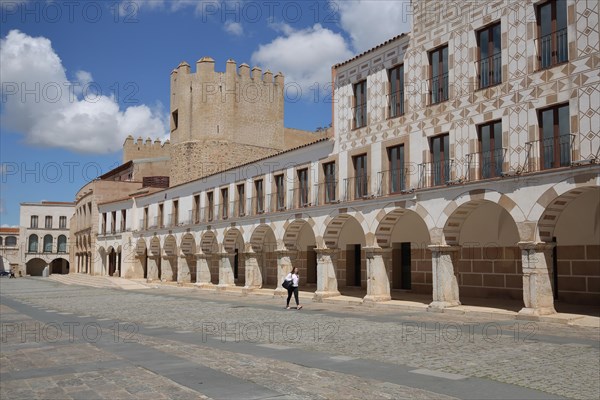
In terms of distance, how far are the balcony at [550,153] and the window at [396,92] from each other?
563cm

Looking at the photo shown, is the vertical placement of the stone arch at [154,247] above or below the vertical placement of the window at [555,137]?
below

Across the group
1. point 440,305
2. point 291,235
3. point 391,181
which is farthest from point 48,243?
point 440,305

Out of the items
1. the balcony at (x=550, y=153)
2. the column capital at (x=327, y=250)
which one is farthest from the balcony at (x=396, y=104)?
the column capital at (x=327, y=250)

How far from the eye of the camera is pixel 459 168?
1741cm

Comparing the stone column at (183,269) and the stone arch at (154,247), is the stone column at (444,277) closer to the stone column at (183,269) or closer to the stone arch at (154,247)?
the stone column at (183,269)

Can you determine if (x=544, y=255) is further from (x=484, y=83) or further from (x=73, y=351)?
(x=73, y=351)

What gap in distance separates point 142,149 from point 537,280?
49.7m

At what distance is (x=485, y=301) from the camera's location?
1933 centimetres

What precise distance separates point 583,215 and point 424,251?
6.74 metres

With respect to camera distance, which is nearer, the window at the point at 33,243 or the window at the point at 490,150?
the window at the point at 490,150

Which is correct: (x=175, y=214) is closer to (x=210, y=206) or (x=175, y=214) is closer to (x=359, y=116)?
(x=210, y=206)

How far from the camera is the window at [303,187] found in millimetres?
24591

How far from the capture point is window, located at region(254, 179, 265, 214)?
92.3 ft

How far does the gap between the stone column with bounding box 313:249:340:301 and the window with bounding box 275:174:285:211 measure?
13.4ft
